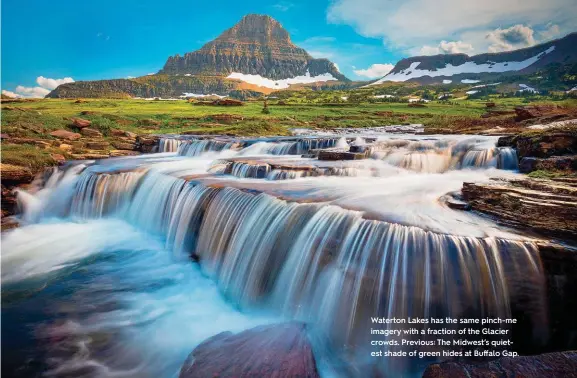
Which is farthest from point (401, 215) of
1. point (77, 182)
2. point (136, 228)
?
point (77, 182)

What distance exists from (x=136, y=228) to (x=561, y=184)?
1397cm

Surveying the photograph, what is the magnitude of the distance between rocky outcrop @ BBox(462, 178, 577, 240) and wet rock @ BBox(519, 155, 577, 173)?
5.79 ft

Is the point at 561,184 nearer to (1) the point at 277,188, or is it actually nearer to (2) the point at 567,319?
(2) the point at 567,319

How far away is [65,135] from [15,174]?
355 inches

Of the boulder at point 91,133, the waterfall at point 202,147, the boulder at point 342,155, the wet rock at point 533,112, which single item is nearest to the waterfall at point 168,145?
the waterfall at point 202,147

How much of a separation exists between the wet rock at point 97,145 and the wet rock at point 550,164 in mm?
24134

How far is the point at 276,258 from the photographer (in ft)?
26.1

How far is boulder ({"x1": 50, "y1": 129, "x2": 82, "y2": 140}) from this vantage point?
22.5 metres

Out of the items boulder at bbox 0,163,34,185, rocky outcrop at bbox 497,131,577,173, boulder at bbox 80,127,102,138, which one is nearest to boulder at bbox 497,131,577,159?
rocky outcrop at bbox 497,131,577,173

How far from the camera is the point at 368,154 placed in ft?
55.0

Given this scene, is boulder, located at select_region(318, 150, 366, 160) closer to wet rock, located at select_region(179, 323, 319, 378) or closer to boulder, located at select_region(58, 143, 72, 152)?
wet rock, located at select_region(179, 323, 319, 378)

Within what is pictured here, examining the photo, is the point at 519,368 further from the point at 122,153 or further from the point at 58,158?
the point at 122,153

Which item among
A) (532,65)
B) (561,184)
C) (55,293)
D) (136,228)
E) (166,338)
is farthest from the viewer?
(532,65)

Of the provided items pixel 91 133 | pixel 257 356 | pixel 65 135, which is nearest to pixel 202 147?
pixel 91 133
